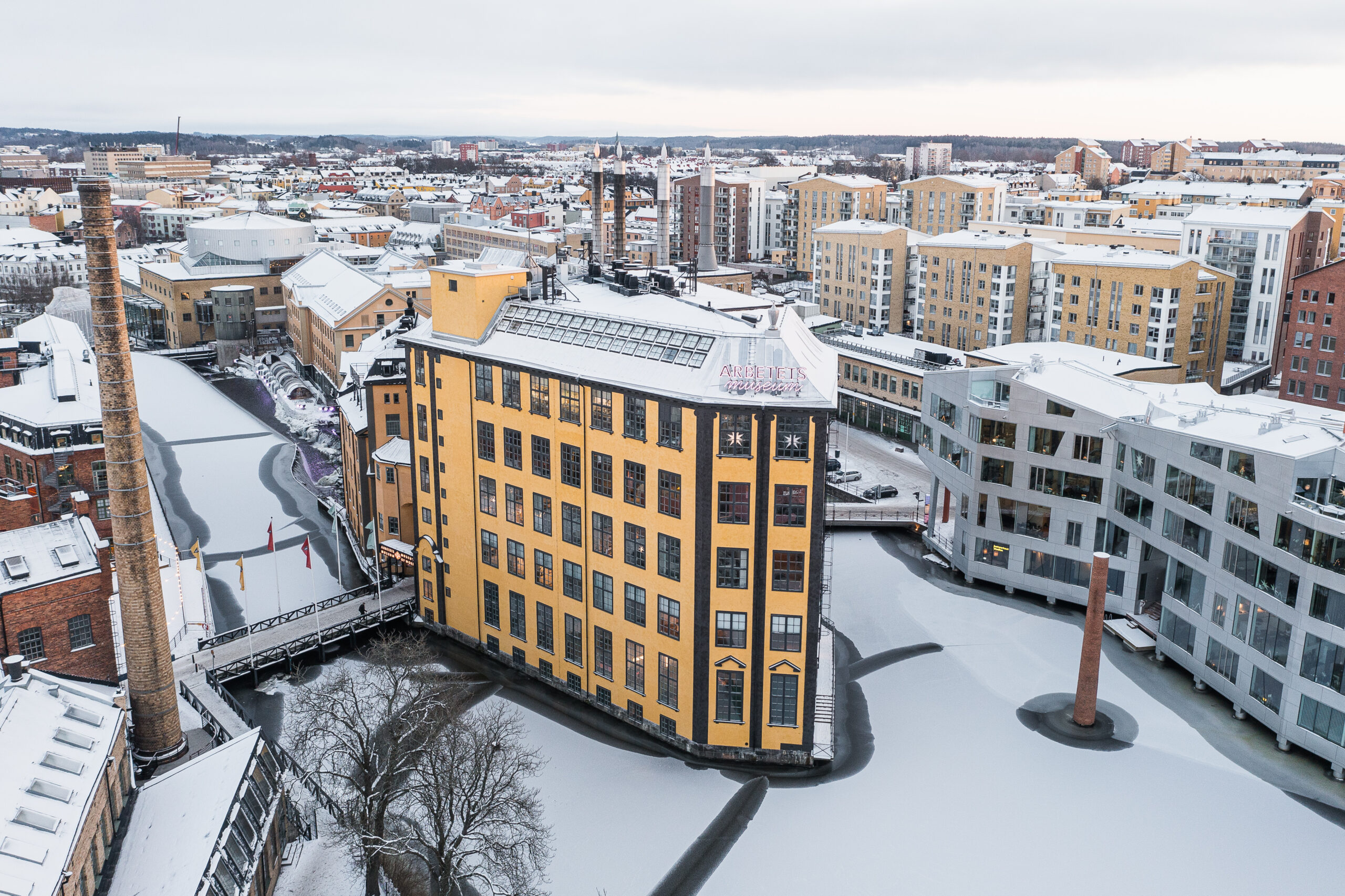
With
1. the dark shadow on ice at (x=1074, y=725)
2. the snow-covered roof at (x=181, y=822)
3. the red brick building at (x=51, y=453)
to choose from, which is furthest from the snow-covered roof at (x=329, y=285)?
the dark shadow on ice at (x=1074, y=725)

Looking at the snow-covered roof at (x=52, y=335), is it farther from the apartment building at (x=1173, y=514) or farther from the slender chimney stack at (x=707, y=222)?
the apartment building at (x=1173, y=514)

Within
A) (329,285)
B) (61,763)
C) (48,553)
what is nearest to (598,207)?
(329,285)

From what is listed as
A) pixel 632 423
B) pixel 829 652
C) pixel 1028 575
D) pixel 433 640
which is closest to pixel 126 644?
pixel 433 640

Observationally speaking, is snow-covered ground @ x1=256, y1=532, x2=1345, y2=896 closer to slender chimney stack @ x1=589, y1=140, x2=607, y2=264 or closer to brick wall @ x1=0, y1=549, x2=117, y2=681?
brick wall @ x1=0, y1=549, x2=117, y2=681

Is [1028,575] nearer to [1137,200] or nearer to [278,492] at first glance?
[278,492]

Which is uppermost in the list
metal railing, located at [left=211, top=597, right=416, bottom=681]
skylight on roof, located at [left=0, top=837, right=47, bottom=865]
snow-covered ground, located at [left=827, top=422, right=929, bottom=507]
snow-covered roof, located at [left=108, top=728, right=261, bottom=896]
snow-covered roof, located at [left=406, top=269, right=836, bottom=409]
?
snow-covered roof, located at [left=406, top=269, right=836, bottom=409]

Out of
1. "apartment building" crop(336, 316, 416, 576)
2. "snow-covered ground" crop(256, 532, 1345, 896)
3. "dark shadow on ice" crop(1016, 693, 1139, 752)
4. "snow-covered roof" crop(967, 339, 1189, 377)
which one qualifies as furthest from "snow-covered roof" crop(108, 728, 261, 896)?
"snow-covered roof" crop(967, 339, 1189, 377)

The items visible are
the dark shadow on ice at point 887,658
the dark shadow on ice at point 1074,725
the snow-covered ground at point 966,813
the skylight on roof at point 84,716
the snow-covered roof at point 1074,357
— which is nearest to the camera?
the skylight on roof at point 84,716
